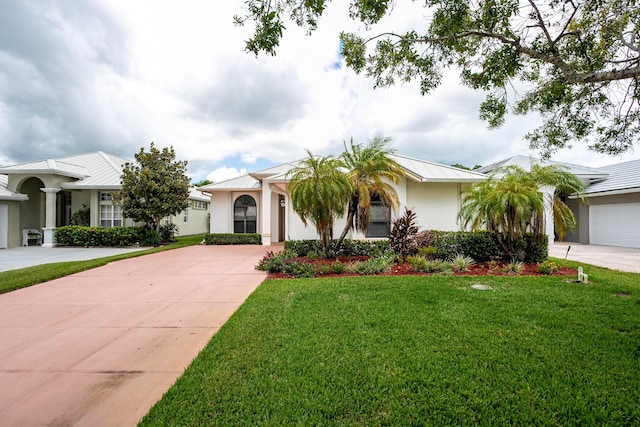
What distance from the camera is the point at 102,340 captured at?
4.32 m

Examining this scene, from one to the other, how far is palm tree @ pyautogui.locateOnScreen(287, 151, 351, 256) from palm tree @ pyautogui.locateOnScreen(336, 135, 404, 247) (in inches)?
23.6

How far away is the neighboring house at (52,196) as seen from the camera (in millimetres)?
16323

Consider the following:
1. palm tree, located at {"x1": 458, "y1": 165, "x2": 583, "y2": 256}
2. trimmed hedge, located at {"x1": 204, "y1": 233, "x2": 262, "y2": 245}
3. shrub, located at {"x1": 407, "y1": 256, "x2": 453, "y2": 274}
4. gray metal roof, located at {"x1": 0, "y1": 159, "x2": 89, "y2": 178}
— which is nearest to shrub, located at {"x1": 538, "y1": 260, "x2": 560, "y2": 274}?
palm tree, located at {"x1": 458, "y1": 165, "x2": 583, "y2": 256}

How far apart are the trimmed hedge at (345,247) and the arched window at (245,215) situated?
26.4ft

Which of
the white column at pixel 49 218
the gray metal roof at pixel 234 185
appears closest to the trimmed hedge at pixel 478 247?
the gray metal roof at pixel 234 185

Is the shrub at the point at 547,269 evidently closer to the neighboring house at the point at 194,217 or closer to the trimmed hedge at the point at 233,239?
the trimmed hedge at the point at 233,239

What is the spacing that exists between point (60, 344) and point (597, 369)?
23.9 feet

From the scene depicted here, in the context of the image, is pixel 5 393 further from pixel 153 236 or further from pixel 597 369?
pixel 153 236

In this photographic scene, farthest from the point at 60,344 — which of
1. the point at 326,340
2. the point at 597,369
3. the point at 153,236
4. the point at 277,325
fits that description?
the point at 153,236

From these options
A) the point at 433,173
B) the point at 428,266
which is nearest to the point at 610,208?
the point at 433,173

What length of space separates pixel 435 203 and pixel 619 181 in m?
13.4

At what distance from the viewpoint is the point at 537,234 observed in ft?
31.8

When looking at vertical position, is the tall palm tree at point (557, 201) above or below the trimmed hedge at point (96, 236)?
above

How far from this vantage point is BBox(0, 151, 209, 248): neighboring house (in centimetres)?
1632
